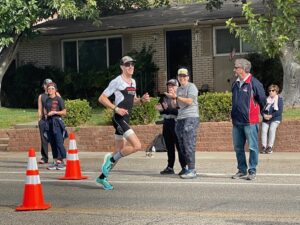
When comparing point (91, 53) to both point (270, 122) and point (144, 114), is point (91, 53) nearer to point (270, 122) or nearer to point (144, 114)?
point (144, 114)

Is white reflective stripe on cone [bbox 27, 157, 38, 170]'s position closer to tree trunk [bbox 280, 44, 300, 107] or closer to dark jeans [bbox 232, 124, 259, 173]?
dark jeans [bbox 232, 124, 259, 173]

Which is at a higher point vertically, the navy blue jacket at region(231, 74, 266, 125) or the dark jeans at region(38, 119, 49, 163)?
the navy blue jacket at region(231, 74, 266, 125)

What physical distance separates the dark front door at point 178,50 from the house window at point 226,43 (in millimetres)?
1156

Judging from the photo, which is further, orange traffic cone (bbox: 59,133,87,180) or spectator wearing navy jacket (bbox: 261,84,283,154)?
spectator wearing navy jacket (bbox: 261,84,283,154)

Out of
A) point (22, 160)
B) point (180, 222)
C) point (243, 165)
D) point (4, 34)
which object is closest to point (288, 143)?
point (243, 165)

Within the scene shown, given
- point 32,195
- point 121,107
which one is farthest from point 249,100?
point 32,195

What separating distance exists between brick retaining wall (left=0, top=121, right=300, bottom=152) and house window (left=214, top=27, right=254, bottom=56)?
8669 mm

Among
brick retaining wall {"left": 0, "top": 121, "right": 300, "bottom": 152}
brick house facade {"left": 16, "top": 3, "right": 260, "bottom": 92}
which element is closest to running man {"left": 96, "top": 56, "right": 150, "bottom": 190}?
brick retaining wall {"left": 0, "top": 121, "right": 300, "bottom": 152}

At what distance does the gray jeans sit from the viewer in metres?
16.7

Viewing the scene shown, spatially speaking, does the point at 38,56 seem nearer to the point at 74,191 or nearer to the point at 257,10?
the point at 257,10

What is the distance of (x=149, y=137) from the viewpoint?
716 inches

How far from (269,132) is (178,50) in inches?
433

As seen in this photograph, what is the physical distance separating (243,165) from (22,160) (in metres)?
6.99

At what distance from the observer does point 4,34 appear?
2330cm
